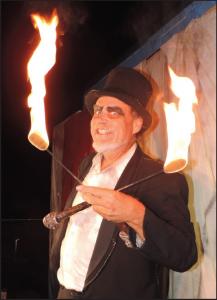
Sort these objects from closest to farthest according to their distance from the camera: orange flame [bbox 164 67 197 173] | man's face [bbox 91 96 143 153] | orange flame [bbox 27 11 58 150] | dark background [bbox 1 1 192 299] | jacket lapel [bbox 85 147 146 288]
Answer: orange flame [bbox 164 67 197 173], jacket lapel [bbox 85 147 146 288], orange flame [bbox 27 11 58 150], man's face [bbox 91 96 143 153], dark background [bbox 1 1 192 299]

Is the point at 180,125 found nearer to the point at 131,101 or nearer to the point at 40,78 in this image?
the point at 131,101

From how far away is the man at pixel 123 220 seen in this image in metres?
2.06

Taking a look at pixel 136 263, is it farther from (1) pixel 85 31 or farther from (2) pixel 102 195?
(1) pixel 85 31

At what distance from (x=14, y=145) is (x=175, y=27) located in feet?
10.0

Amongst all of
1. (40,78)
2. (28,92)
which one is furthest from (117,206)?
(28,92)

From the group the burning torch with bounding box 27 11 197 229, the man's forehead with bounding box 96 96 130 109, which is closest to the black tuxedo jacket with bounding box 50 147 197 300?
the burning torch with bounding box 27 11 197 229

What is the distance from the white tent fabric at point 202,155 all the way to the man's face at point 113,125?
496mm

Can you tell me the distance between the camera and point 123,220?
6.81 ft

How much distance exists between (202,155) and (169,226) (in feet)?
2.05

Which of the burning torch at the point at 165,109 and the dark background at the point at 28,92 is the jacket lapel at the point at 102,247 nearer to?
the burning torch at the point at 165,109

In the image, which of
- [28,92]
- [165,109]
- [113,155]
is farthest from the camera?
[28,92]

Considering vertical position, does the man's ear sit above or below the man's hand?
above

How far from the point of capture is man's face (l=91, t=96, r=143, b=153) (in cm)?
271

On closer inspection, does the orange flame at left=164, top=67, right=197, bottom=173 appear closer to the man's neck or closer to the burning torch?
the burning torch
